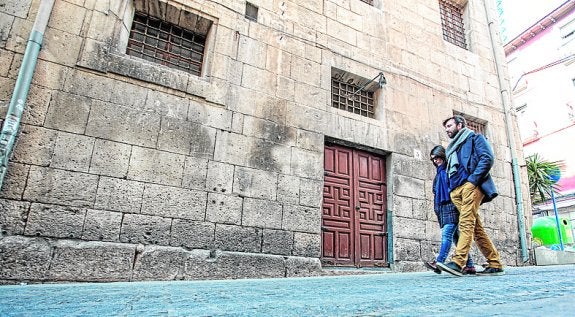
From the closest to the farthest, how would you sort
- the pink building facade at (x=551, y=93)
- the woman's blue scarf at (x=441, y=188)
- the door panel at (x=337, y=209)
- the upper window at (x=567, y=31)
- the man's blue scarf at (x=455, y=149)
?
1. the man's blue scarf at (x=455, y=149)
2. the woman's blue scarf at (x=441, y=188)
3. the door panel at (x=337, y=209)
4. the pink building facade at (x=551, y=93)
5. the upper window at (x=567, y=31)

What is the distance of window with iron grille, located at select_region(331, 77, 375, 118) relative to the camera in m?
6.07

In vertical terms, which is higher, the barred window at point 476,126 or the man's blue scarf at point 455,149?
the barred window at point 476,126

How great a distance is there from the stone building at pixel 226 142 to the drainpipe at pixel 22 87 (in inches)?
4.1

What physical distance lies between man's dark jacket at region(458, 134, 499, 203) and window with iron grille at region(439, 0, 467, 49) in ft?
17.8

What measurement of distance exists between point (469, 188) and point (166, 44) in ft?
15.1

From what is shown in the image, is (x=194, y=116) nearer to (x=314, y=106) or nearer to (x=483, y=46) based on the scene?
(x=314, y=106)

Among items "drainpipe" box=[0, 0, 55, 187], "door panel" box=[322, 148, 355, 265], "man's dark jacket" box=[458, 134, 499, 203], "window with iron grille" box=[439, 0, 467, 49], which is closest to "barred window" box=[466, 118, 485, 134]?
"window with iron grille" box=[439, 0, 467, 49]

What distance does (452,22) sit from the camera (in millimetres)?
8312

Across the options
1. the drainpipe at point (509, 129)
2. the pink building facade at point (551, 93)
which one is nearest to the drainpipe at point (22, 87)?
the drainpipe at point (509, 129)

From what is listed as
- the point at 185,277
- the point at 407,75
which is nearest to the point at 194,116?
the point at 185,277

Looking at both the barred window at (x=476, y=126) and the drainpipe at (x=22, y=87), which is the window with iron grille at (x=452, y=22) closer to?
the barred window at (x=476, y=126)

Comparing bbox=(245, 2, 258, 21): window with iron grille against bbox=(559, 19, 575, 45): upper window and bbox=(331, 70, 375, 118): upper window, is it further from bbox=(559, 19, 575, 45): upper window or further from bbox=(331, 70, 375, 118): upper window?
bbox=(559, 19, 575, 45): upper window

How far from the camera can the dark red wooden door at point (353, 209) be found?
5.23 m

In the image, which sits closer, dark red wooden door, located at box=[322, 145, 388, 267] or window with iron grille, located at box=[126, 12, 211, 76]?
window with iron grille, located at box=[126, 12, 211, 76]
